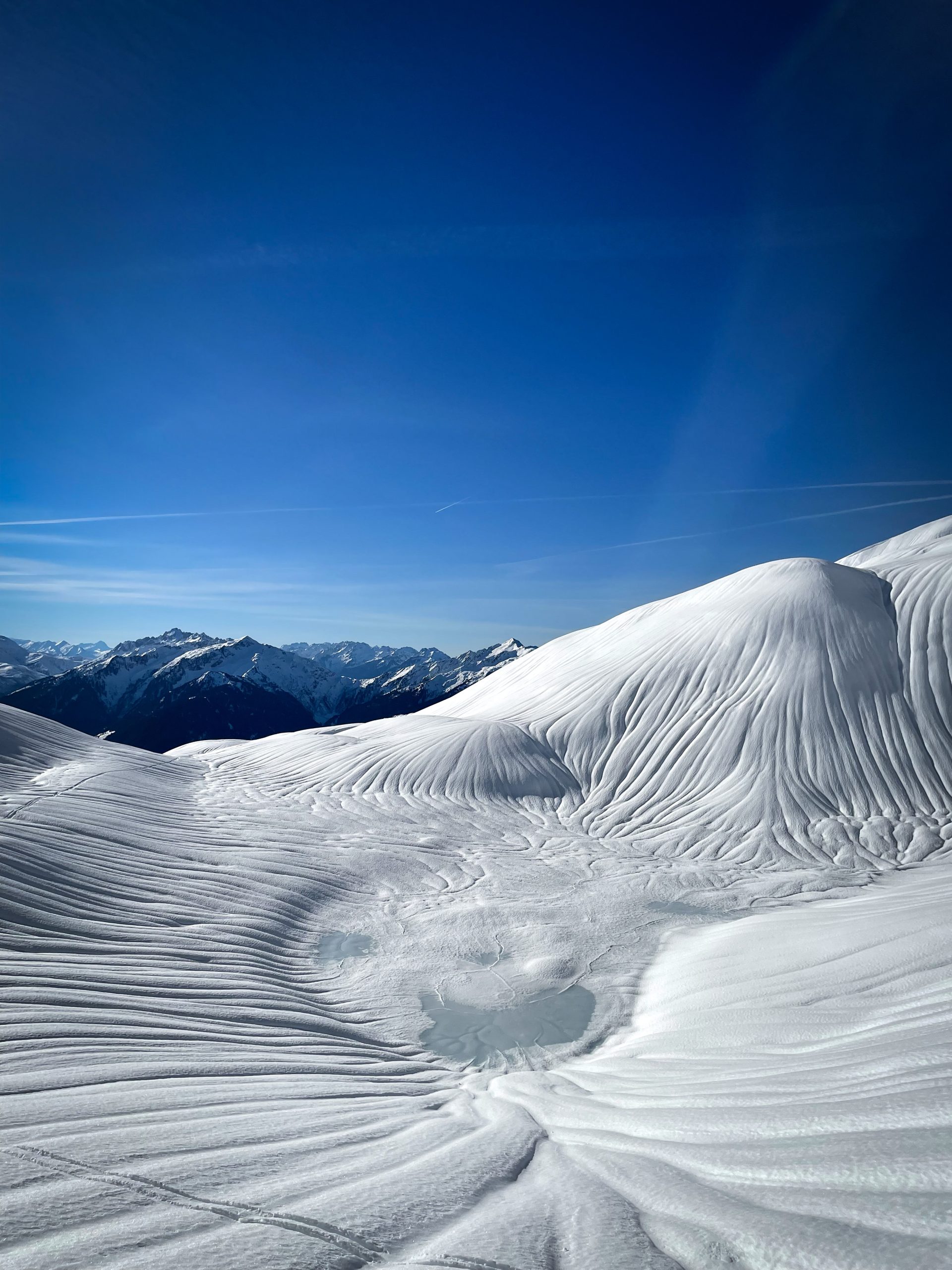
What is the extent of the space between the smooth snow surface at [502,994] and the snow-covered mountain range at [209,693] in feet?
399

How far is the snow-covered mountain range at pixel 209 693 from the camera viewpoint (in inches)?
5231

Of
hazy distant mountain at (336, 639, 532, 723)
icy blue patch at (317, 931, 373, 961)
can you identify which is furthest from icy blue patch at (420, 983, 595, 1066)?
hazy distant mountain at (336, 639, 532, 723)

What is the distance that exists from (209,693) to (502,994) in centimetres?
14403

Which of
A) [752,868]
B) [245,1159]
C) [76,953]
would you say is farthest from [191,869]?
[752,868]

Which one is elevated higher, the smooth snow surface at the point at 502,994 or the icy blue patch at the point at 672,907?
the smooth snow surface at the point at 502,994

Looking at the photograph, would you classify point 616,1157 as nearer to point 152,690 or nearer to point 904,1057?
point 904,1057

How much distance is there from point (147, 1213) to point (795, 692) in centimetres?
2017

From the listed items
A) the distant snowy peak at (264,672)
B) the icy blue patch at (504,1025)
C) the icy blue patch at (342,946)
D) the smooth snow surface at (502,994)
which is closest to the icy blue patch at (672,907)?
the smooth snow surface at (502,994)

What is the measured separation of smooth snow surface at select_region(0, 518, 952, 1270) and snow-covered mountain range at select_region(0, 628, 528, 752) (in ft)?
399

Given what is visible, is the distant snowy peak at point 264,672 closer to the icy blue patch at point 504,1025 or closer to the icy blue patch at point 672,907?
the icy blue patch at point 672,907

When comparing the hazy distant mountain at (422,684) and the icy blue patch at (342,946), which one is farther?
the hazy distant mountain at (422,684)

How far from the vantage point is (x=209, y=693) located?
453 ft

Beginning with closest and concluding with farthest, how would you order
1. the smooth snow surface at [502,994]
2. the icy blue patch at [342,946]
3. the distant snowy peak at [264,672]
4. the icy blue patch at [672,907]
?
the smooth snow surface at [502,994] → the icy blue patch at [342,946] → the icy blue patch at [672,907] → the distant snowy peak at [264,672]

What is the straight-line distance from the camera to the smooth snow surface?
2422 millimetres
